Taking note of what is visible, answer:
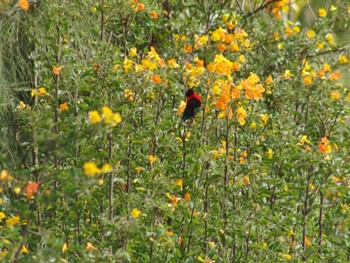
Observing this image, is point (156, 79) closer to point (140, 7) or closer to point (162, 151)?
point (162, 151)

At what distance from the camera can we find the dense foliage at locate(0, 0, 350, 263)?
10.4 feet

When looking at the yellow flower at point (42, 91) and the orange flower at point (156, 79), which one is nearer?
the orange flower at point (156, 79)

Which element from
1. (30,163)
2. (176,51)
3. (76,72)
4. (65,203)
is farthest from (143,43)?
(65,203)

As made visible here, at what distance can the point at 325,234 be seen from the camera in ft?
13.5

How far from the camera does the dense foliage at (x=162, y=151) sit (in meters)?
3.18

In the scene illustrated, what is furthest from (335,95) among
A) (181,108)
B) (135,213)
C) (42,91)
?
(135,213)

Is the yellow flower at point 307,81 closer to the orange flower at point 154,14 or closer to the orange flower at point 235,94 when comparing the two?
the orange flower at point 154,14

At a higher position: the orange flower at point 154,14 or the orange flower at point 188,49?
the orange flower at point 154,14

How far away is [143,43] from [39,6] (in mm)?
914

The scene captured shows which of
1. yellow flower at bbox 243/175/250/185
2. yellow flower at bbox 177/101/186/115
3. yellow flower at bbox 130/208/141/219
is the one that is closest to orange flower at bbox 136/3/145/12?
yellow flower at bbox 177/101/186/115

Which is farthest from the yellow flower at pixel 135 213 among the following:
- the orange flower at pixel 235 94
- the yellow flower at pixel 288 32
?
the yellow flower at pixel 288 32

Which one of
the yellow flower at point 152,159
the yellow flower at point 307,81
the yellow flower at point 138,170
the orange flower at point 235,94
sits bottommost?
the yellow flower at point 138,170

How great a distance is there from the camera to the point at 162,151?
147 inches

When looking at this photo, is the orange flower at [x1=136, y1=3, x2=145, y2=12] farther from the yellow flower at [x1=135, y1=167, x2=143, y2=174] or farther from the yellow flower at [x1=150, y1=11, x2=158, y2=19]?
the yellow flower at [x1=135, y1=167, x2=143, y2=174]
